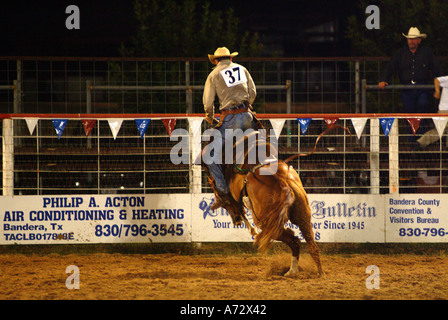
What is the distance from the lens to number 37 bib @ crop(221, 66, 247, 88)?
25.0 ft

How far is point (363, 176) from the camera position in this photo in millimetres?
10469

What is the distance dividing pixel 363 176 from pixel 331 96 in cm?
355

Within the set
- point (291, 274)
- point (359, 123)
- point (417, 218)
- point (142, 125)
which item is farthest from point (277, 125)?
point (291, 274)

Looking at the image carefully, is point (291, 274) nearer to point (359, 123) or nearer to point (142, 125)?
point (359, 123)

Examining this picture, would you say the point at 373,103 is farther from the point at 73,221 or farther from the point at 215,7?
the point at 215,7

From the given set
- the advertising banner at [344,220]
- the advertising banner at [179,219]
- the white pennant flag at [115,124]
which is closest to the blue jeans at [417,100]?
the advertising banner at [179,219]

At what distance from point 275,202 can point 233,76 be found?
177 centimetres

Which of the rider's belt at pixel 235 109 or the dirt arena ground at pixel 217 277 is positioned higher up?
the rider's belt at pixel 235 109

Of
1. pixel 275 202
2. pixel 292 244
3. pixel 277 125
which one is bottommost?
pixel 292 244

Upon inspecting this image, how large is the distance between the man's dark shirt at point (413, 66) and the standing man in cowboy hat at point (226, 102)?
4.36 meters

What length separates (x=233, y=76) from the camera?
764cm

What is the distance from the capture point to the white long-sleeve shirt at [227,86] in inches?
301

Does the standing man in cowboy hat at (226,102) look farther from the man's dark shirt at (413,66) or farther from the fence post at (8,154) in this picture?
the man's dark shirt at (413,66)

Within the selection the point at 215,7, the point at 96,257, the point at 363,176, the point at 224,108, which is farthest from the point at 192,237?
the point at 215,7
